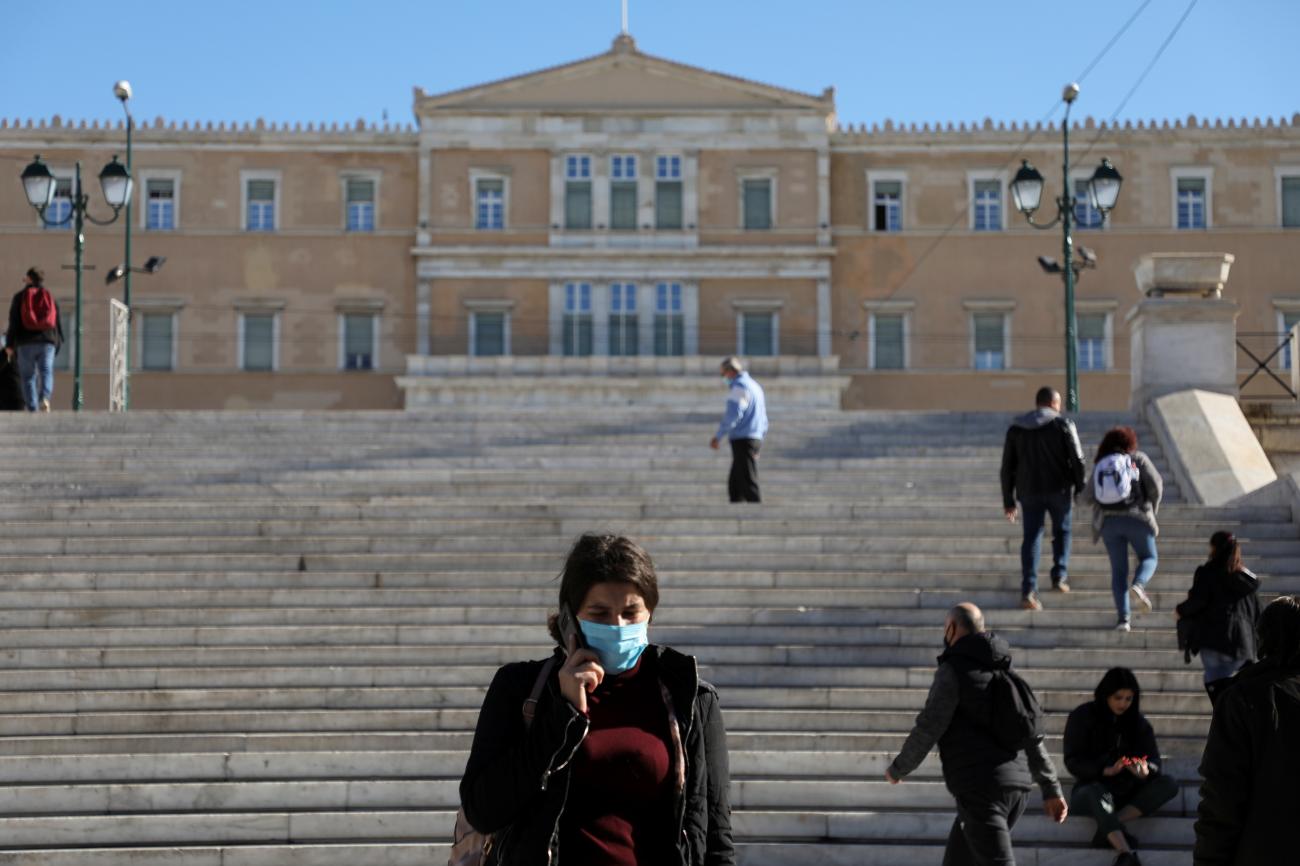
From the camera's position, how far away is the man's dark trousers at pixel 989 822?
24.5 feet

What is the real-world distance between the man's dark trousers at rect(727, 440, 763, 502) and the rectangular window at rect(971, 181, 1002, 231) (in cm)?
3194

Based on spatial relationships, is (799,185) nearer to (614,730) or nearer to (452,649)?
(452,649)

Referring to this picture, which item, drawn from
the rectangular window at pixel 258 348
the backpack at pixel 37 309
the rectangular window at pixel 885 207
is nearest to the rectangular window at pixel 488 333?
the rectangular window at pixel 258 348

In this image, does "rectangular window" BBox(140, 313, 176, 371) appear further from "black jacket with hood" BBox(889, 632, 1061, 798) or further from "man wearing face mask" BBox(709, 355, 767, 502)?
"black jacket with hood" BBox(889, 632, 1061, 798)

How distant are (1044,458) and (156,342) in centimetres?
3608

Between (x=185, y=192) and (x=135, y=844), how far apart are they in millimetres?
38665

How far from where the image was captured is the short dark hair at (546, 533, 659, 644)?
424 centimetres

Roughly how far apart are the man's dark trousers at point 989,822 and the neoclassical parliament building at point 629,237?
37557 mm

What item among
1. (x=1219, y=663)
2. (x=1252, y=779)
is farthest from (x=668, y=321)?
(x=1252, y=779)

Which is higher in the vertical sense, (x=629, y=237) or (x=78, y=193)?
(x=629, y=237)

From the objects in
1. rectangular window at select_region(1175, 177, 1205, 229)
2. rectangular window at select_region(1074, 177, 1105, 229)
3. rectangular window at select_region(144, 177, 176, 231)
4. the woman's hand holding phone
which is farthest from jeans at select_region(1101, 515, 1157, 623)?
rectangular window at select_region(144, 177, 176, 231)

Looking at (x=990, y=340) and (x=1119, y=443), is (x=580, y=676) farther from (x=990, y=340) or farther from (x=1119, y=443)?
(x=990, y=340)

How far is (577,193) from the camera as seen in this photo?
45781mm

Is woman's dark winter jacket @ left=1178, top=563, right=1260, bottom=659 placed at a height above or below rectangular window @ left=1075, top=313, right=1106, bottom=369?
below
